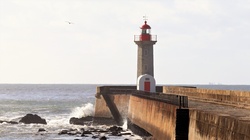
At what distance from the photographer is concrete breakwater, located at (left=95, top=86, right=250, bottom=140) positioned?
15.5 m

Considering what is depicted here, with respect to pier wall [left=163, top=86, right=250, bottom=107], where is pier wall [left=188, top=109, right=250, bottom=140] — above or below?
below

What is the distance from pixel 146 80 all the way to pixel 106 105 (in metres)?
5.21

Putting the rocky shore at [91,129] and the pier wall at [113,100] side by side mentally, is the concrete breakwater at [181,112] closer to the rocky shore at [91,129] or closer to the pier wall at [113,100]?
the pier wall at [113,100]

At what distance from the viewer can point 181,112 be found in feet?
66.9

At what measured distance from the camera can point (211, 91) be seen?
3008 cm

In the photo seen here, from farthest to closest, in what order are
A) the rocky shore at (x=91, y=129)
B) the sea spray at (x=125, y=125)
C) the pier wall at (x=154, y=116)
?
the sea spray at (x=125, y=125) → the rocky shore at (x=91, y=129) → the pier wall at (x=154, y=116)

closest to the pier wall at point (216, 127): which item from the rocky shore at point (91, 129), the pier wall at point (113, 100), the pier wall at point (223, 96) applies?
the pier wall at point (223, 96)

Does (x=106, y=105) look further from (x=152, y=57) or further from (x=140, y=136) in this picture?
(x=140, y=136)

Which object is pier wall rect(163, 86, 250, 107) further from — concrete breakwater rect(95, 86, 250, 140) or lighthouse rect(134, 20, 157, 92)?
lighthouse rect(134, 20, 157, 92)

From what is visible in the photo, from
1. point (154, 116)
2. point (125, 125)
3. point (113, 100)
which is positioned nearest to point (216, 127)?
point (154, 116)

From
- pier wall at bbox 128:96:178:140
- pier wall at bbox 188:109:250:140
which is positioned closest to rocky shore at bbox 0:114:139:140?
pier wall at bbox 128:96:178:140

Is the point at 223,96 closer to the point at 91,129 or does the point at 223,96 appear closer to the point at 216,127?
the point at 216,127

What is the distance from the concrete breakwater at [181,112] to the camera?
15543mm

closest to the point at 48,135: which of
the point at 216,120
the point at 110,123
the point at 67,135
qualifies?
the point at 67,135
